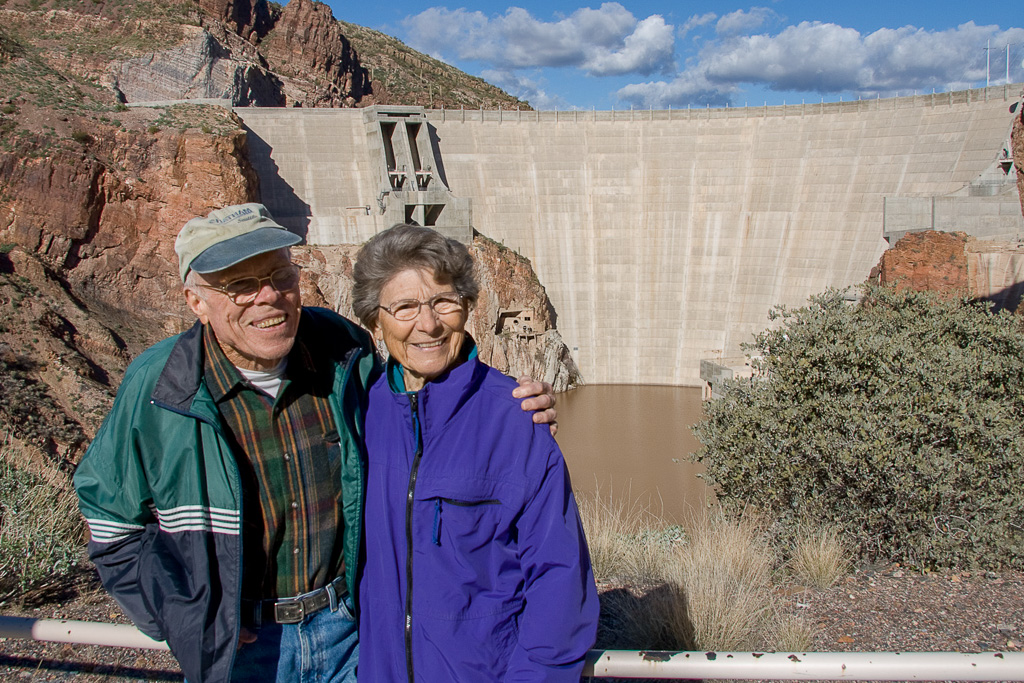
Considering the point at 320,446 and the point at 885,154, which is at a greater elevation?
the point at 885,154

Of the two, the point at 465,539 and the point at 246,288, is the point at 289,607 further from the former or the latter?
the point at 246,288

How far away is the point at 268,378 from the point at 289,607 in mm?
640

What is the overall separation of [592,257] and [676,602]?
21351 millimetres

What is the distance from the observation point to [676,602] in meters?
3.98

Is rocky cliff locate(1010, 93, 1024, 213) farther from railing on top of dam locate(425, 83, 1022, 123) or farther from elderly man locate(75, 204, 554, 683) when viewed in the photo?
elderly man locate(75, 204, 554, 683)

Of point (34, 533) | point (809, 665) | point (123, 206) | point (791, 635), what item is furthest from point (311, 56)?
point (809, 665)

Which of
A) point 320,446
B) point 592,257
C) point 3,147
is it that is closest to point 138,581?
point 320,446

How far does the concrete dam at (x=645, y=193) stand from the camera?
71.7ft

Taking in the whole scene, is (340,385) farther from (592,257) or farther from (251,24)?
(251,24)

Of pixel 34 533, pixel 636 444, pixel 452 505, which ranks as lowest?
pixel 636 444

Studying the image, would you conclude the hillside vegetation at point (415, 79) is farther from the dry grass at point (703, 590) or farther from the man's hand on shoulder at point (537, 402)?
the man's hand on shoulder at point (537, 402)

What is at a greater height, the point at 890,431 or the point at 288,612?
the point at 288,612

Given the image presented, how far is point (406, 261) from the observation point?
6.63ft

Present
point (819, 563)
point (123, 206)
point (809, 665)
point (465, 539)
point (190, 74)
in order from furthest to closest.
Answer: point (190, 74) < point (123, 206) < point (819, 563) < point (809, 665) < point (465, 539)
